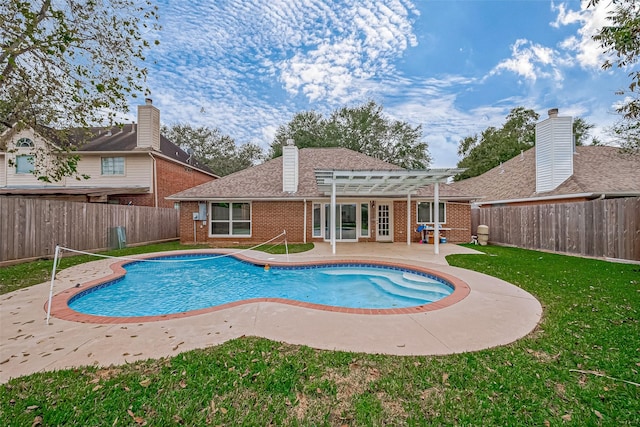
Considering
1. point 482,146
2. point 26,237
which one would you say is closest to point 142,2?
point 26,237

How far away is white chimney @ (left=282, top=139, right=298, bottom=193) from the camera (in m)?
14.9

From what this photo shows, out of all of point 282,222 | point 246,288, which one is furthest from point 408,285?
point 282,222

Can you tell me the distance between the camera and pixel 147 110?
17844mm

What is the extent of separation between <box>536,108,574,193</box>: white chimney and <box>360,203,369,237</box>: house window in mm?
8739

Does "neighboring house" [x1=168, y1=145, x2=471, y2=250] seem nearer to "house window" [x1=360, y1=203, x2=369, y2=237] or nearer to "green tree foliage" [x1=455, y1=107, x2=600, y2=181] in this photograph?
"house window" [x1=360, y1=203, x2=369, y2=237]

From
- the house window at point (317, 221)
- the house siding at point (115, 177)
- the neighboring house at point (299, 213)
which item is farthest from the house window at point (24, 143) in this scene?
the house window at point (317, 221)

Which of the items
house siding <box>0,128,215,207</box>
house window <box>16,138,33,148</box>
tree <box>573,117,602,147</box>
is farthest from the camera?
tree <box>573,117,602,147</box>

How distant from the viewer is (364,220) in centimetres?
1528

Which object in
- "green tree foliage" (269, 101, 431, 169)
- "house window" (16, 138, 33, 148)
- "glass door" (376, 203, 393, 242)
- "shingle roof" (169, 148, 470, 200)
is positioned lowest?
"glass door" (376, 203, 393, 242)

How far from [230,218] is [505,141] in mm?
27696

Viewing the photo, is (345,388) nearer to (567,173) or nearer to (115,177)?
(567,173)

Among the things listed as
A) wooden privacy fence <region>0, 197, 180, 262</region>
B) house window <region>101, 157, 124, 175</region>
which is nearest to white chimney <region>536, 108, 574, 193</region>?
wooden privacy fence <region>0, 197, 180, 262</region>

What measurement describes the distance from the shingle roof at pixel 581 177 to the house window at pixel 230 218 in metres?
11.3

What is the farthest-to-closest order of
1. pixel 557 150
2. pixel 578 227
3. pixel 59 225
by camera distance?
pixel 557 150
pixel 578 227
pixel 59 225
